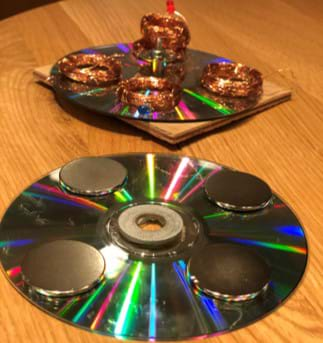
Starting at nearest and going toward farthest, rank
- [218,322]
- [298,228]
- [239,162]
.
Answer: [218,322] < [298,228] < [239,162]

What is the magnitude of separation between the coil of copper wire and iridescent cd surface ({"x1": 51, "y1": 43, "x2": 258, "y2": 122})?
0.05 meters

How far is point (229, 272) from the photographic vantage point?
1.83ft

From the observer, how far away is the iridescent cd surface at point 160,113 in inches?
33.0

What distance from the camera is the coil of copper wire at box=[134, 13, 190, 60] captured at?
3.34ft

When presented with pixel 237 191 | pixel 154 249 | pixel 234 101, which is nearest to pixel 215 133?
pixel 234 101

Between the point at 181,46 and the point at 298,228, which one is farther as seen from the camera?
the point at 181,46

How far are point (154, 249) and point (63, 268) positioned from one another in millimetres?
92

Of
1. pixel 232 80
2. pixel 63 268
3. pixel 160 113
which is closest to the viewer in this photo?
pixel 63 268

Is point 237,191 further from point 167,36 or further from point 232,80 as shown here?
point 167,36

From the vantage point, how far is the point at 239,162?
0.78m

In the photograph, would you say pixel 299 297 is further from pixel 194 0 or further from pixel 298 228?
pixel 194 0

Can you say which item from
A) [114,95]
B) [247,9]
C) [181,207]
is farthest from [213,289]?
[247,9]

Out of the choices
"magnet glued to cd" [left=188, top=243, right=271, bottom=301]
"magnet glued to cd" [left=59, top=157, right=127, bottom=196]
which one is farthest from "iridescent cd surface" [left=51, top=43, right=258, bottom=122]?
"magnet glued to cd" [left=188, top=243, right=271, bottom=301]

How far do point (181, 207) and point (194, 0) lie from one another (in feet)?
2.47
